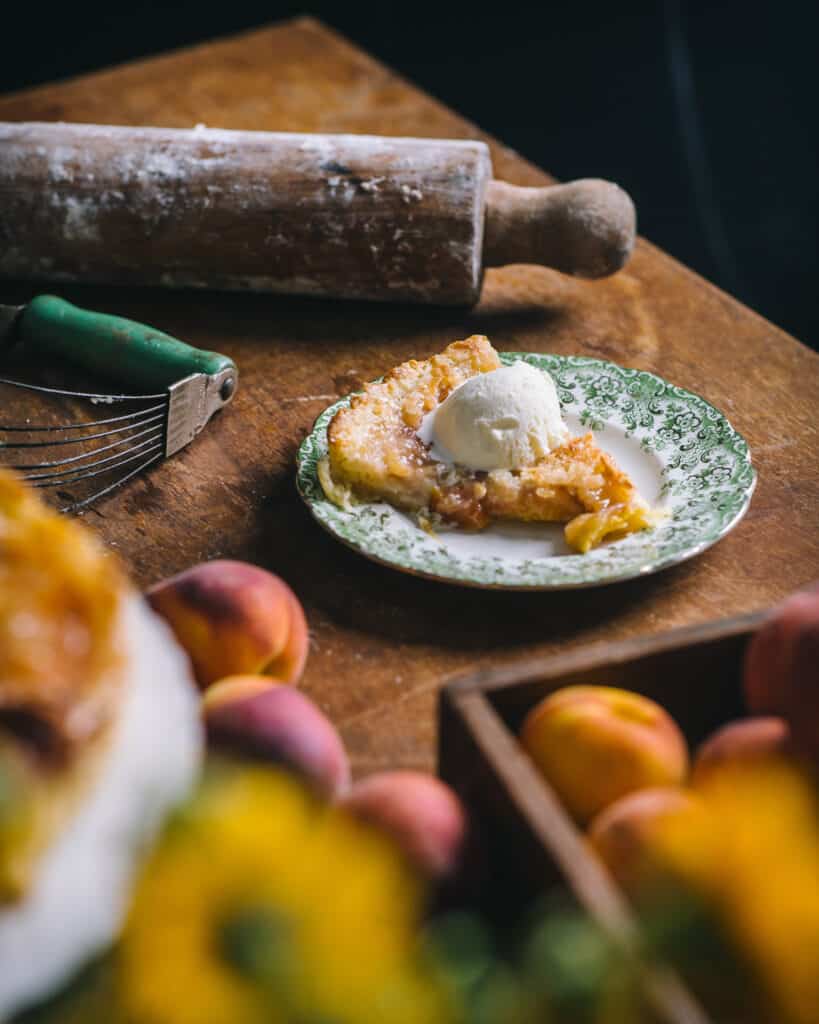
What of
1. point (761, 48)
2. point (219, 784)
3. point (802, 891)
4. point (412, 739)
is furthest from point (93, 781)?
point (761, 48)

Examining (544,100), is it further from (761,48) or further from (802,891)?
(802,891)

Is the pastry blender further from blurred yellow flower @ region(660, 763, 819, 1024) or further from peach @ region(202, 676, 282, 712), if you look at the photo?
blurred yellow flower @ region(660, 763, 819, 1024)

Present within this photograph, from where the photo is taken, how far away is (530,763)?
62 cm

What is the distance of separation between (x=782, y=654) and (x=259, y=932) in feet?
1.20

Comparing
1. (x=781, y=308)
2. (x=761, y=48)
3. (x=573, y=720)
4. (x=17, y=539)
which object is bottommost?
(x=781, y=308)

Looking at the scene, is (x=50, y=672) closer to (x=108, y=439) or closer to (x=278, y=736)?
(x=278, y=736)

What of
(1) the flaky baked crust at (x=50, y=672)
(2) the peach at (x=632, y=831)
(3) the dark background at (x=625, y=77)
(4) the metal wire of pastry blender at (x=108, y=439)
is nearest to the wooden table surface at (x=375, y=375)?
(4) the metal wire of pastry blender at (x=108, y=439)

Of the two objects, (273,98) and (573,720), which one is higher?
(573,720)

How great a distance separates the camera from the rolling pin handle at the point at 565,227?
1444 millimetres

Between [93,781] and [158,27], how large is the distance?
3650 millimetres

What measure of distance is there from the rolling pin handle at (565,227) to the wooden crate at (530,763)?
86 centimetres

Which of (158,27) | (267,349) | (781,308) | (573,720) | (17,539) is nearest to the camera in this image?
(17,539)

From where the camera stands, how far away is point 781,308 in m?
3.03

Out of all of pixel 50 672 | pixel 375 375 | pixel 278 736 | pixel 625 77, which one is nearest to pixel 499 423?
pixel 375 375
